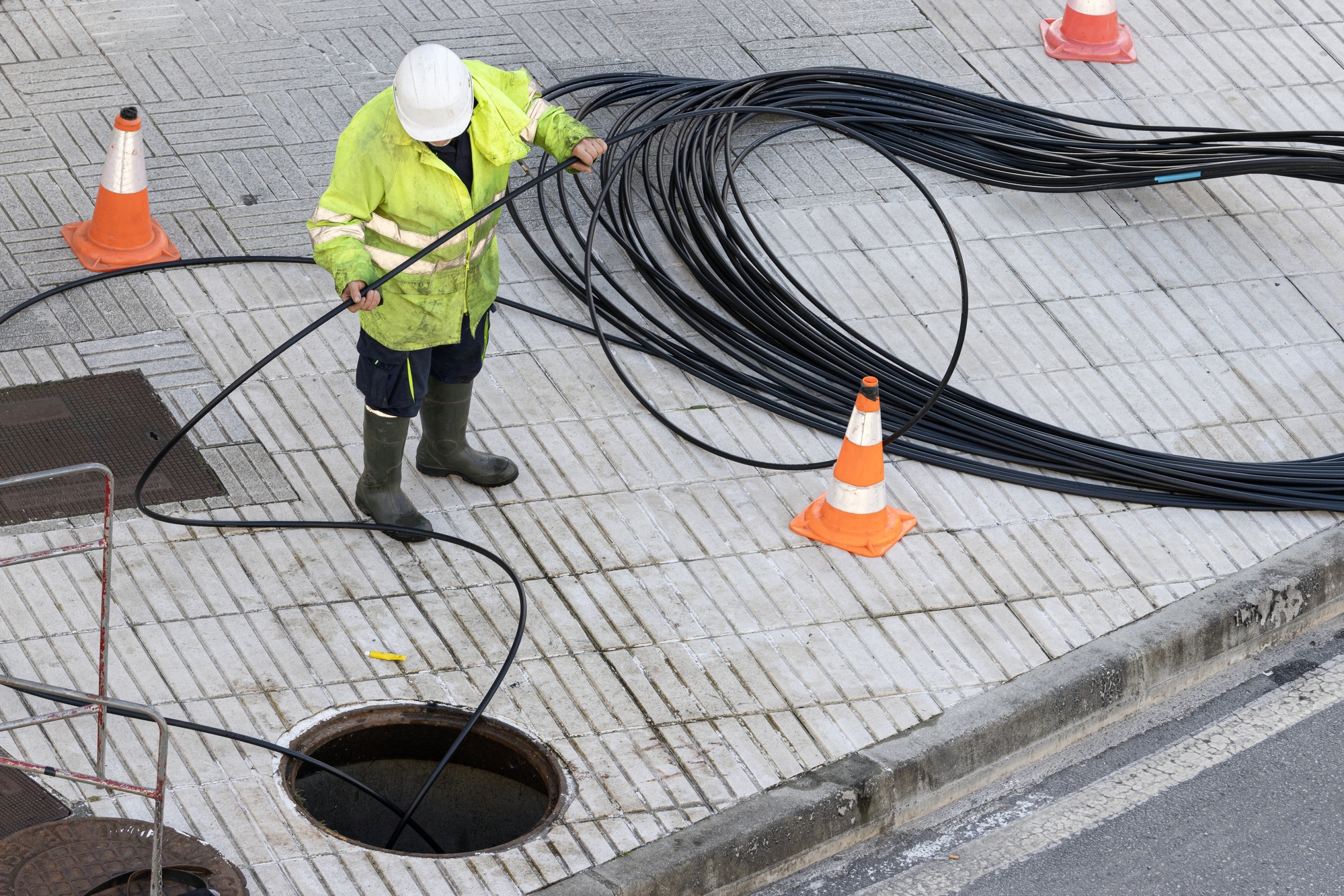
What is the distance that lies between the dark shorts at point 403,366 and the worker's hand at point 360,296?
0.40m

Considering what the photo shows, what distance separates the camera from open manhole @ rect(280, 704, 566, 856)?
4980 mm

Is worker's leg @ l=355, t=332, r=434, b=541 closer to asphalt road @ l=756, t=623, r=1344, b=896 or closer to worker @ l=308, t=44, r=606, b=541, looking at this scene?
worker @ l=308, t=44, r=606, b=541

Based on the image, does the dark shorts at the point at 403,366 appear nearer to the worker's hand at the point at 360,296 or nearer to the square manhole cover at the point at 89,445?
the worker's hand at the point at 360,296

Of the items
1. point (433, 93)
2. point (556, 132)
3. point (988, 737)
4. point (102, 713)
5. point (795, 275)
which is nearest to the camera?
point (102, 713)

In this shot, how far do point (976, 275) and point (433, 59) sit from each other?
3.39 meters

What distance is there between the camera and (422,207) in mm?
5082

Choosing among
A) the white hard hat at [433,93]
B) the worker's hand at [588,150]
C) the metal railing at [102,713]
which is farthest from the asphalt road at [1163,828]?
the white hard hat at [433,93]

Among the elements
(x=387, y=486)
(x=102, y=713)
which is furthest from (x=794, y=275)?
(x=102, y=713)

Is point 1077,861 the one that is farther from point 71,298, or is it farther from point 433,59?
point 71,298

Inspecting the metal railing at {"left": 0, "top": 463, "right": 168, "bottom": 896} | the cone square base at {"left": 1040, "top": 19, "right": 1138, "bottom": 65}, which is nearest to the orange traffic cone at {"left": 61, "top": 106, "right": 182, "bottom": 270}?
the metal railing at {"left": 0, "top": 463, "right": 168, "bottom": 896}

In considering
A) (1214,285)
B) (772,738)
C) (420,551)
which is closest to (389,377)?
(420,551)

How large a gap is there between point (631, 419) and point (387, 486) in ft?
3.72

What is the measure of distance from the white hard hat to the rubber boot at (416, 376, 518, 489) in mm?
1134

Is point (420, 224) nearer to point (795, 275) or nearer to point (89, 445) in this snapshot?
point (89, 445)
